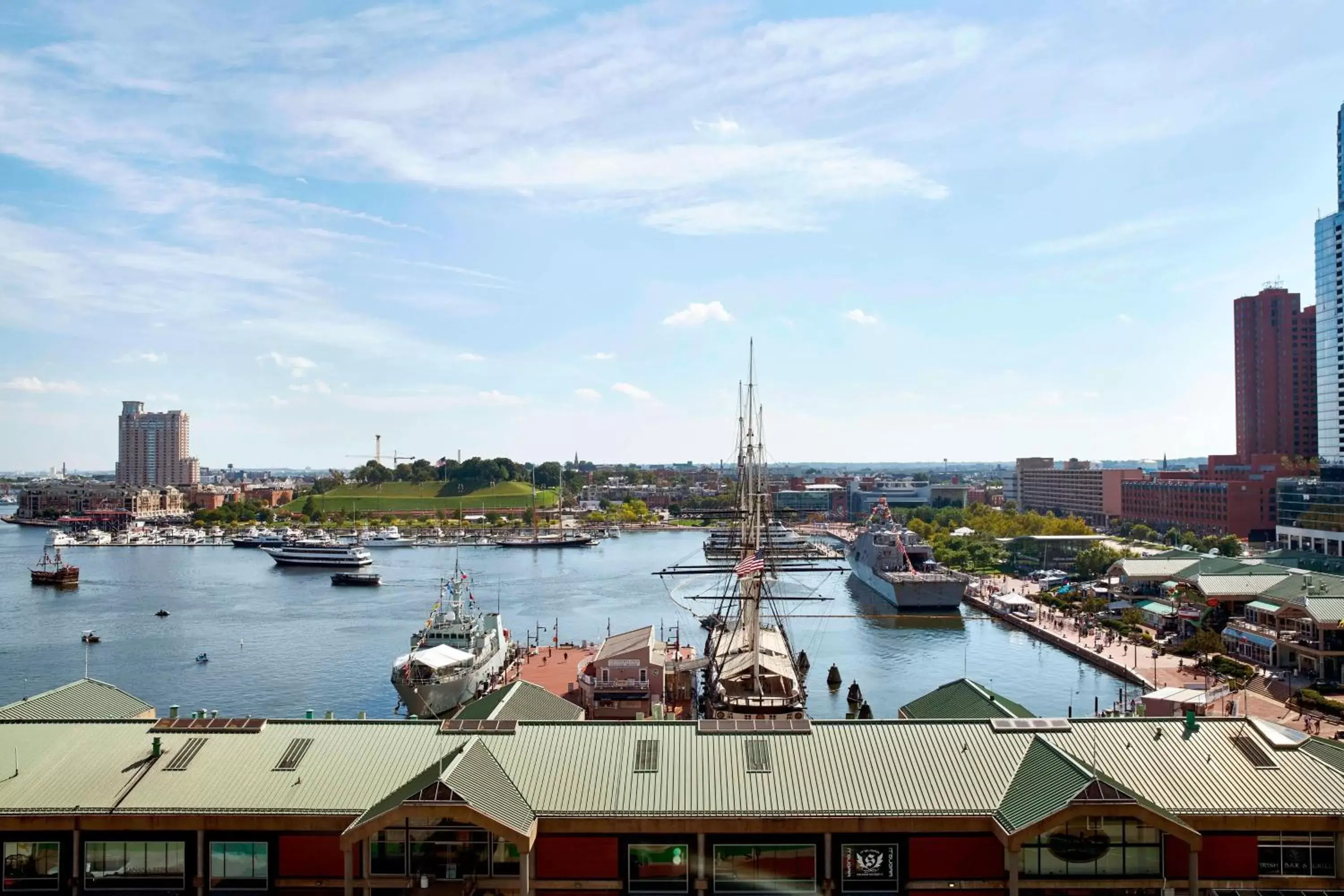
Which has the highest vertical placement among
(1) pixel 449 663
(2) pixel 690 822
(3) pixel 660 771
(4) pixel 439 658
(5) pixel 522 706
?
(3) pixel 660 771

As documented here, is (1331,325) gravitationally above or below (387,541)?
above

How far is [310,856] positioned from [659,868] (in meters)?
5.59

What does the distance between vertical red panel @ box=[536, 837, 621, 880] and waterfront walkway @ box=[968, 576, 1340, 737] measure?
25.0 metres

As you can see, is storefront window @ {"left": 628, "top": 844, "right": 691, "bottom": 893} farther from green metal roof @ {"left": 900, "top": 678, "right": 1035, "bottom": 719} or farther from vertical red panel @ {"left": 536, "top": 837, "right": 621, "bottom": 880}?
green metal roof @ {"left": 900, "top": 678, "right": 1035, "bottom": 719}

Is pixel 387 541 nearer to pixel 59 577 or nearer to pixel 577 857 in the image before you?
pixel 59 577

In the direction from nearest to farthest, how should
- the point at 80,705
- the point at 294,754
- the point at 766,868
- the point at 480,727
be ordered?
the point at 766,868, the point at 294,754, the point at 480,727, the point at 80,705

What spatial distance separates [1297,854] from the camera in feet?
54.1

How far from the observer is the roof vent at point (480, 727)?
18688 mm

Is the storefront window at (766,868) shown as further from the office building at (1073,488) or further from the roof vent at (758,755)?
the office building at (1073,488)

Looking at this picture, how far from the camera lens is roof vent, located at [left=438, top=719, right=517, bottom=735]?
1869cm

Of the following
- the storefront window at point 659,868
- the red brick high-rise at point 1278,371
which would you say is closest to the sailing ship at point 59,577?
the storefront window at point 659,868

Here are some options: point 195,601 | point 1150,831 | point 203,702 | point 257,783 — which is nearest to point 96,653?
point 203,702

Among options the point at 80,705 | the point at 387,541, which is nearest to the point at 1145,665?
the point at 80,705

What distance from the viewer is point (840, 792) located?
16.9 m
